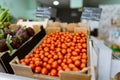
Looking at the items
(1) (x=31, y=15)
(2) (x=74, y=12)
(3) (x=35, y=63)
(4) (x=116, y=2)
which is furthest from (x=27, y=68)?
(2) (x=74, y=12)

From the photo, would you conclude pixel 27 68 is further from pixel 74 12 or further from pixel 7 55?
pixel 74 12

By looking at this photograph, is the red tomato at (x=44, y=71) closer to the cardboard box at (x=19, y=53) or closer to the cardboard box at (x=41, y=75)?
the cardboard box at (x=41, y=75)

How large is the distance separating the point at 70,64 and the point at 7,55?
447mm

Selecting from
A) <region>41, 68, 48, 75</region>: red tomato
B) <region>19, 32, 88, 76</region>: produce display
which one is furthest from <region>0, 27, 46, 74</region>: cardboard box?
<region>41, 68, 48, 75</region>: red tomato

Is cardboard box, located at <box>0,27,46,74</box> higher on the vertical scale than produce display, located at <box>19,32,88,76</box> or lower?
higher

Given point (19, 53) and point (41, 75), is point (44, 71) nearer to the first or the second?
point (41, 75)

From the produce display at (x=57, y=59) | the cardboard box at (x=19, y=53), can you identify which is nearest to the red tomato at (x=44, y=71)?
the produce display at (x=57, y=59)

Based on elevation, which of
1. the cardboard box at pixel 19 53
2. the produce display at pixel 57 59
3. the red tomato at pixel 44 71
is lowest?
the red tomato at pixel 44 71

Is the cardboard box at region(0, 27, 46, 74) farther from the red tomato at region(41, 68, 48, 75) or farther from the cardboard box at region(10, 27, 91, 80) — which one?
the red tomato at region(41, 68, 48, 75)

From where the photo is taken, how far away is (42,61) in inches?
57.9

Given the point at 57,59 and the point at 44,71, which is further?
the point at 57,59

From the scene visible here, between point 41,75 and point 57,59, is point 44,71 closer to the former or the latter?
point 41,75

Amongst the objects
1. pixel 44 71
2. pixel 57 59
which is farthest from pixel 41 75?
pixel 57 59

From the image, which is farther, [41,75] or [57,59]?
[57,59]
